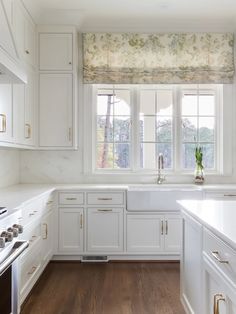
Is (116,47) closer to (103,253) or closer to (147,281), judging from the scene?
(103,253)

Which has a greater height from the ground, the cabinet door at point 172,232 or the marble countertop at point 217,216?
the marble countertop at point 217,216

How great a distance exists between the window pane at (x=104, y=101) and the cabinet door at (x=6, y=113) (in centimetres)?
144

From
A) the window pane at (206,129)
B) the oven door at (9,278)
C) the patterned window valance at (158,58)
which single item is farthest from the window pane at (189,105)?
the oven door at (9,278)

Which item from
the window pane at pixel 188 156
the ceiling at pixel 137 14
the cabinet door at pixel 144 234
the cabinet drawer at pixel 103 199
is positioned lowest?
the cabinet door at pixel 144 234

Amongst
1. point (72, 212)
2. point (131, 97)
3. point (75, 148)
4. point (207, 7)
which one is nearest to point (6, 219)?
point (72, 212)

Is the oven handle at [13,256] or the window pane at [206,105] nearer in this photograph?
the oven handle at [13,256]

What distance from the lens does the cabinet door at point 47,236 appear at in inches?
120

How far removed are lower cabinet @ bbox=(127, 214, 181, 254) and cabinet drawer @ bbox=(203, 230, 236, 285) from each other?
1840mm

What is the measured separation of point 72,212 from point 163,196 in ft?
3.44

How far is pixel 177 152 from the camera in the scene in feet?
13.5

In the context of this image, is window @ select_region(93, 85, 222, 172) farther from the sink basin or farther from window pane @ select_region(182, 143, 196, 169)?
the sink basin

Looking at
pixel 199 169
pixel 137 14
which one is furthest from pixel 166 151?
pixel 137 14

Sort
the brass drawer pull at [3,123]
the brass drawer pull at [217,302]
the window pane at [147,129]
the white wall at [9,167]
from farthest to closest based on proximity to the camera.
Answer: the window pane at [147,129] → the white wall at [9,167] → the brass drawer pull at [3,123] → the brass drawer pull at [217,302]

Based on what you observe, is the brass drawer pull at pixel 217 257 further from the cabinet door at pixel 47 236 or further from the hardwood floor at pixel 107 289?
the cabinet door at pixel 47 236
